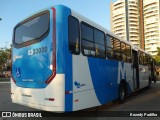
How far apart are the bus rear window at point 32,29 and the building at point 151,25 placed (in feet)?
414

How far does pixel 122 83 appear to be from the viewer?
37.0 feet

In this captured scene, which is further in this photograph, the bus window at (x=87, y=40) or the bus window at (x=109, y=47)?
the bus window at (x=109, y=47)

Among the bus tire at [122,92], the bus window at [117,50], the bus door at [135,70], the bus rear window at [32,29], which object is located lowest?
the bus tire at [122,92]

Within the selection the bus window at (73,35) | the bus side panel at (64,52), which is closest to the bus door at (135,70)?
the bus window at (73,35)

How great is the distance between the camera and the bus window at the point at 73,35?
23.0 feet

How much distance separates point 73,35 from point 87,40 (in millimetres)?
909

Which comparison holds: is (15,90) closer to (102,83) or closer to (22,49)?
(22,49)

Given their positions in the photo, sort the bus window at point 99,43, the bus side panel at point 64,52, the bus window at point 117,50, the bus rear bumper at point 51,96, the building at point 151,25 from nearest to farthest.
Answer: the bus rear bumper at point 51,96 → the bus side panel at point 64,52 → the bus window at point 99,43 → the bus window at point 117,50 → the building at point 151,25

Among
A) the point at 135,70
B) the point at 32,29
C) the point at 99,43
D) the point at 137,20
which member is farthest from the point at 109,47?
the point at 137,20

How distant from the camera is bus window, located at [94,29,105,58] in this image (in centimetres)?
864

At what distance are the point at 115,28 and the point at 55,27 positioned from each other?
14652 cm

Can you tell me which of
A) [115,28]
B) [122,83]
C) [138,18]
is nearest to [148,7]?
[138,18]

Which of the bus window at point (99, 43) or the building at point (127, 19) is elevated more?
the building at point (127, 19)

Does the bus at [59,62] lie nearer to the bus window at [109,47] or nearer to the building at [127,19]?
the bus window at [109,47]
